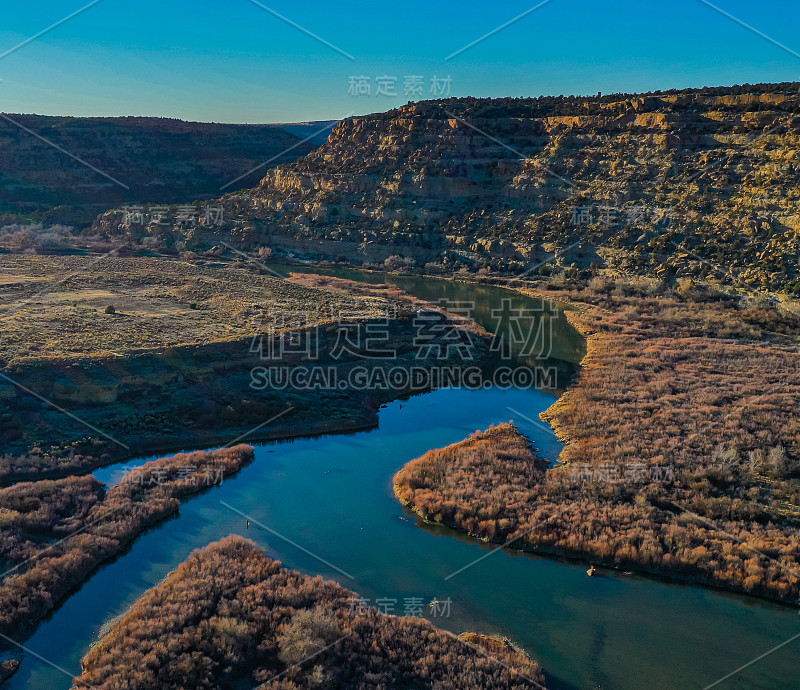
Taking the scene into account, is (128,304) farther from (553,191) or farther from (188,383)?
(553,191)

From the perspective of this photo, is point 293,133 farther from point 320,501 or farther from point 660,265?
point 320,501

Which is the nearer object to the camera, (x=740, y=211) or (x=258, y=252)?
(x=740, y=211)

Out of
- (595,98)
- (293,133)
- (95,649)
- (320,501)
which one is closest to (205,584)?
(95,649)

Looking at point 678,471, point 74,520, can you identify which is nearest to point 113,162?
point 74,520

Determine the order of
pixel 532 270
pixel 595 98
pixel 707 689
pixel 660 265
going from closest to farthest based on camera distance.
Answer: pixel 707 689, pixel 660 265, pixel 532 270, pixel 595 98

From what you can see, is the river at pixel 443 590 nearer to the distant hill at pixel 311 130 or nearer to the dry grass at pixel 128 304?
the dry grass at pixel 128 304

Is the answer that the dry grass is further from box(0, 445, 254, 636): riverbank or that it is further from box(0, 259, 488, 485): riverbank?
box(0, 445, 254, 636): riverbank

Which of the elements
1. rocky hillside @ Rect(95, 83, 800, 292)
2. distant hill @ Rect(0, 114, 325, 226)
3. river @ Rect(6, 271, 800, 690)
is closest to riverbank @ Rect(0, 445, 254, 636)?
river @ Rect(6, 271, 800, 690)
